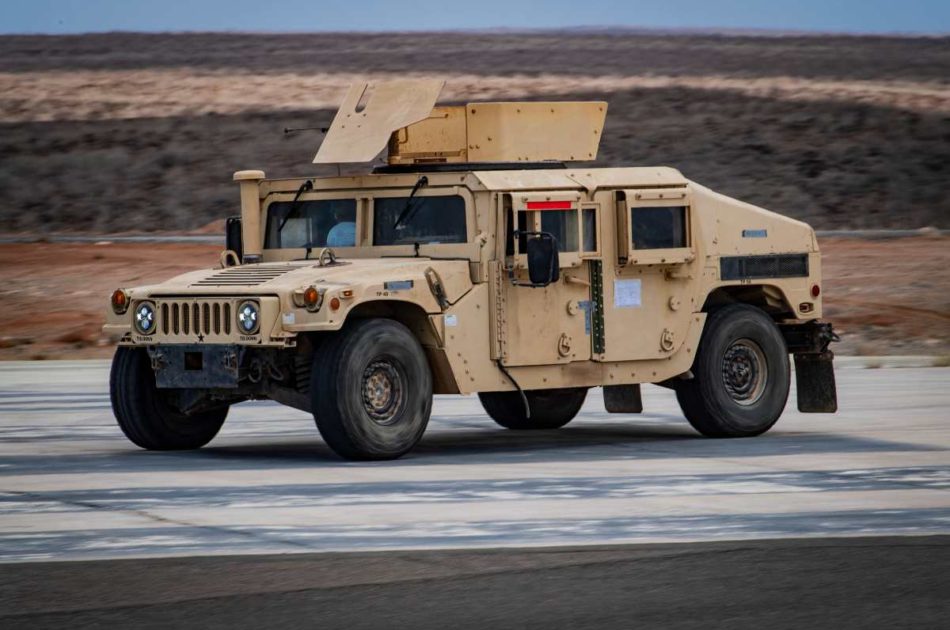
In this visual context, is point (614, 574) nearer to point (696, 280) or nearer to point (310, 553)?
point (310, 553)

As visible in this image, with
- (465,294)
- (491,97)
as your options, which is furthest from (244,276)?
(491,97)

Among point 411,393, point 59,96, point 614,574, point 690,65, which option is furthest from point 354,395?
point 690,65

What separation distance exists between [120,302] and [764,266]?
5141 mm

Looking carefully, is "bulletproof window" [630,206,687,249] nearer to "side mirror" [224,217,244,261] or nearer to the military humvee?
the military humvee

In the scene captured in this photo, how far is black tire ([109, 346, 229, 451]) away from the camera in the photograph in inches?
575

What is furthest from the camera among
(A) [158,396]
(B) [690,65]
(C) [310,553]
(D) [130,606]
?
(B) [690,65]

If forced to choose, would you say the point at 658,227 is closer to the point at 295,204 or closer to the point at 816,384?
the point at 816,384

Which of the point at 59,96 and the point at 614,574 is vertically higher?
the point at 59,96

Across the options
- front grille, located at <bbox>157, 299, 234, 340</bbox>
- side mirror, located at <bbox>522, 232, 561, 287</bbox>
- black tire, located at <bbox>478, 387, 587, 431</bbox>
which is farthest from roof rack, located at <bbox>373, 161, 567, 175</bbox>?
black tire, located at <bbox>478, 387, 587, 431</bbox>

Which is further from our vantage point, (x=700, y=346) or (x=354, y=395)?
(x=700, y=346)

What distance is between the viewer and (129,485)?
12.7m

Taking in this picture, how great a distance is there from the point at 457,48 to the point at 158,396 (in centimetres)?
7330

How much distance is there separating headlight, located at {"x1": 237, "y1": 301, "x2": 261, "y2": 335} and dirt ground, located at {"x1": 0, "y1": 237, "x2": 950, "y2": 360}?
50.1ft

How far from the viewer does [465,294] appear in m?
14.4
